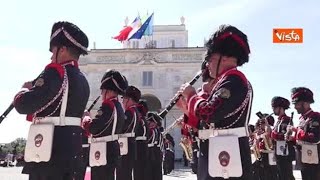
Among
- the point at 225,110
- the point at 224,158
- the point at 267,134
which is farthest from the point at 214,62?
the point at 267,134

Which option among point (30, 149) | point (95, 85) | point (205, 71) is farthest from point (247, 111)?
point (95, 85)

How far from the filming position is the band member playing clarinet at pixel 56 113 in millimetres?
4660

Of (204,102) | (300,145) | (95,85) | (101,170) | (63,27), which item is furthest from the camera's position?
(95,85)

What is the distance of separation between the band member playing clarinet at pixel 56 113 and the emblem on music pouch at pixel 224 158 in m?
1.51

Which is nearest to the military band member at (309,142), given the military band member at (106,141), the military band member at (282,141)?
the military band member at (282,141)

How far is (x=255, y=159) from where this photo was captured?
42.3ft

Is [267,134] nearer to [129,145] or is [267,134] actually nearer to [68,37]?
[129,145]

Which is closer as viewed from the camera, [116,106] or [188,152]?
[116,106]

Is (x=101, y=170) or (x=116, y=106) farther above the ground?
(x=116, y=106)

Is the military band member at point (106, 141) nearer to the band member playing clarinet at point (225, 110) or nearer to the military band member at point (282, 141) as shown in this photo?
the band member playing clarinet at point (225, 110)

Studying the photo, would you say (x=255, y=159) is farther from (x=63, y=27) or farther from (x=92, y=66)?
(x=92, y=66)

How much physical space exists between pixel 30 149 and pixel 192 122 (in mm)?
1592

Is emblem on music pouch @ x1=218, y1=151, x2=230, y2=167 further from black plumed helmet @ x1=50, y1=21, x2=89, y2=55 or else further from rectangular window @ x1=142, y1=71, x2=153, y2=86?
rectangular window @ x1=142, y1=71, x2=153, y2=86

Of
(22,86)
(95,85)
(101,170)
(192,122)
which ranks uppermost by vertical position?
(95,85)
